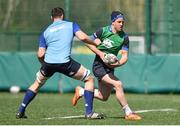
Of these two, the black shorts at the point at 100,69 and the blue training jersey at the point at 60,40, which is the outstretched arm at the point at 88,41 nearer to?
the blue training jersey at the point at 60,40

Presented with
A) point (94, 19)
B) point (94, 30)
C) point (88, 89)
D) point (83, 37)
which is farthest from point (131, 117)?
point (94, 19)

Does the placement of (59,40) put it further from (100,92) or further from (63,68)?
(100,92)

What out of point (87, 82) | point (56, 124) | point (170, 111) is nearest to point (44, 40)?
point (87, 82)

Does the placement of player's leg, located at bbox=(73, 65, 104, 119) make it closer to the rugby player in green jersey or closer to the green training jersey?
the rugby player in green jersey

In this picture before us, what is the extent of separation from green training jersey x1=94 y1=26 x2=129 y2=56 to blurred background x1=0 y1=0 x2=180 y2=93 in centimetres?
894

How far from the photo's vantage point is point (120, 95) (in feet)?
38.4

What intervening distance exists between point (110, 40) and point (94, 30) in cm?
1044

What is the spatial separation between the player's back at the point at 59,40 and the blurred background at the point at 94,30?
9.63m

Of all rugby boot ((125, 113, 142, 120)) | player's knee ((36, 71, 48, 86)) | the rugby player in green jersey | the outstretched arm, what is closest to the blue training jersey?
the outstretched arm

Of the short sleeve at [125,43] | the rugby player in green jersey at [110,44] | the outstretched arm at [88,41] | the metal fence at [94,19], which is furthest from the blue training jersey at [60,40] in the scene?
the metal fence at [94,19]

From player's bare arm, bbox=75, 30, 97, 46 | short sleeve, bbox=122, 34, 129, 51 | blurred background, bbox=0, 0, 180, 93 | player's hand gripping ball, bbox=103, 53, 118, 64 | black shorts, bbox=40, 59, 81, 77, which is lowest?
blurred background, bbox=0, 0, 180, 93

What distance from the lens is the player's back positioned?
37.7 feet

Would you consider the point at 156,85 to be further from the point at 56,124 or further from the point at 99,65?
the point at 56,124

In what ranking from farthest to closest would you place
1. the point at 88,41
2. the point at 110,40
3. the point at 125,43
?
1. the point at 125,43
2. the point at 110,40
3. the point at 88,41
